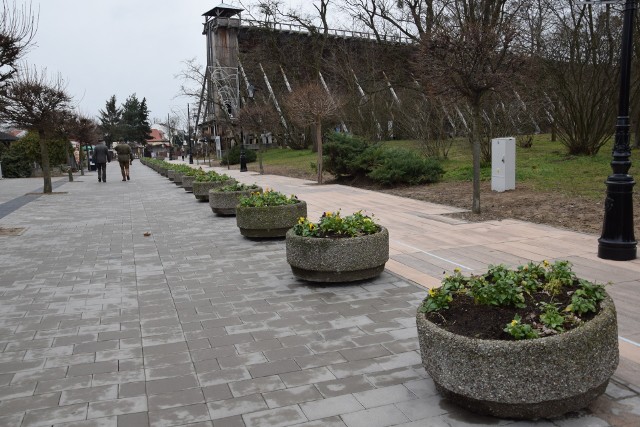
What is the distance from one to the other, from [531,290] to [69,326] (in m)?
3.97

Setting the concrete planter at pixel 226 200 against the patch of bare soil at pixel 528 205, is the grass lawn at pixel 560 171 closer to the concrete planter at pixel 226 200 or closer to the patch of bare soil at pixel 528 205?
the patch of bare soil at pixel 528 205

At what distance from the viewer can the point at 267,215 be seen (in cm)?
892

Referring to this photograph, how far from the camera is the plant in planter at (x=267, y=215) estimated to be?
894cm

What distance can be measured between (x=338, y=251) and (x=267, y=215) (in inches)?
121

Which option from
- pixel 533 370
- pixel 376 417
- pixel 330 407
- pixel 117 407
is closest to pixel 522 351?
pixel 533 370

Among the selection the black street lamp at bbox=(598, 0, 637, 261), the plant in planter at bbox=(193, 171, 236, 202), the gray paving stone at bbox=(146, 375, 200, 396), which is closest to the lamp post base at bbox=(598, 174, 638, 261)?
the black street lamp at bbox=(598, 0, 637, 261)

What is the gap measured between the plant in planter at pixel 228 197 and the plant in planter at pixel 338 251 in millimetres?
5727

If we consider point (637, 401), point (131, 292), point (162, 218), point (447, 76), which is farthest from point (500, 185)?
point (637, 401)

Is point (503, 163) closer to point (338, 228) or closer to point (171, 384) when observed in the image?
point (338, 228)

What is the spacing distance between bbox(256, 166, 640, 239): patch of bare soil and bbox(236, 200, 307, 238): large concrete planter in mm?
3480

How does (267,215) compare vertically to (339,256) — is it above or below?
above

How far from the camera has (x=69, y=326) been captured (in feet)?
16.9

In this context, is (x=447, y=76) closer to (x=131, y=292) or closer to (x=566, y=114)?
(x=131, y=292)

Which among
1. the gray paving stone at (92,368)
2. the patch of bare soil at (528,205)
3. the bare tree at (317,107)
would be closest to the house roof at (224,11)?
the bare tree at (317,107)
